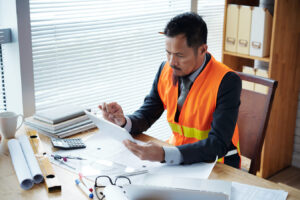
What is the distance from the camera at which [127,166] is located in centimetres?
148

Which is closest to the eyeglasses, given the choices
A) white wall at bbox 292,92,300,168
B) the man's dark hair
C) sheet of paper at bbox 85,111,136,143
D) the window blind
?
sheet of paper at bbox 85,111,136,143

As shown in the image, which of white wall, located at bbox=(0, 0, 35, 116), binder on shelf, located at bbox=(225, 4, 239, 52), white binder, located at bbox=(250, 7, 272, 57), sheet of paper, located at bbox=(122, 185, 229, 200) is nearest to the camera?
sheet of paper, located at bbox=(122, 185, 229, 200)

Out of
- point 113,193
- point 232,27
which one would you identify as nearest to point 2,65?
point 113,193

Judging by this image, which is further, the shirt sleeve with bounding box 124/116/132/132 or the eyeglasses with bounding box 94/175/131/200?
the shirt sleeve with bounding box 124/116/132/132

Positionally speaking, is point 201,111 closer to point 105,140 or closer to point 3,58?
point 105,140

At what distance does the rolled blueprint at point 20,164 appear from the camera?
1.31 meters

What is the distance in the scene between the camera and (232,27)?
290cm

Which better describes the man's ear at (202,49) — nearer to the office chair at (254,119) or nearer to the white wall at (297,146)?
the office chair at (254,119)

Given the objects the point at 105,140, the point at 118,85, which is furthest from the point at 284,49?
the point at 105,140

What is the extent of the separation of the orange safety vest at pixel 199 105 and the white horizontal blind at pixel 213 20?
140 centimetres

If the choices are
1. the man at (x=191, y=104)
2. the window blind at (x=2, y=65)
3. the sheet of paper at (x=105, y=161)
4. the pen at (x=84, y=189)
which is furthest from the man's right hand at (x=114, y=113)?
the window blind at (x=2, y=65)

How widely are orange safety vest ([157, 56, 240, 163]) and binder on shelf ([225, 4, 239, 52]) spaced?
3.87 ft

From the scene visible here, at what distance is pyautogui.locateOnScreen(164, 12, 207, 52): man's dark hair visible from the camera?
163 centimetres

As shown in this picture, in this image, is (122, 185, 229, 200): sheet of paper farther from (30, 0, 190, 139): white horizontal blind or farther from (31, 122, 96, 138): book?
(30, 0, 190, 139): white horizontal blind
